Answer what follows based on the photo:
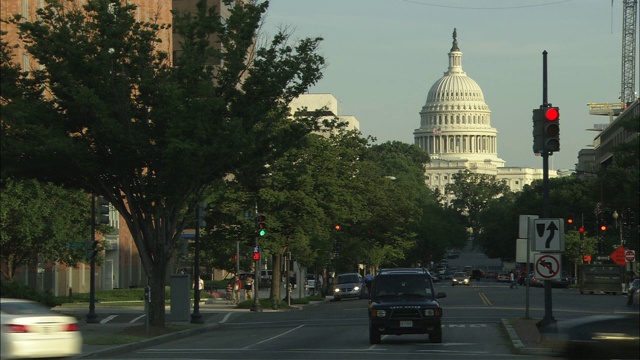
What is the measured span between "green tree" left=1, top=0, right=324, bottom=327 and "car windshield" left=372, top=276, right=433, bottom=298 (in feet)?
18.5

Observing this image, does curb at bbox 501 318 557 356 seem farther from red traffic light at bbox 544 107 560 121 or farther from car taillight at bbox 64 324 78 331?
car taillight at bbox 64 324 78 331

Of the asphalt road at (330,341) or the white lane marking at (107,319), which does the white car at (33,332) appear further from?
the white lane marking at (107,319)

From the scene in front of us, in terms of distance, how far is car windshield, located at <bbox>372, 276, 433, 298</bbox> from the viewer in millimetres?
30578

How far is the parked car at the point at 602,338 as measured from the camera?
17734 mm

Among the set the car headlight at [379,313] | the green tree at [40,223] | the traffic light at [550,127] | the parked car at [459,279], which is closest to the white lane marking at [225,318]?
the green tree at [40,223]

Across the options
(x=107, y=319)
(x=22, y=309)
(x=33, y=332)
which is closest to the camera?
(x=33, y=332)

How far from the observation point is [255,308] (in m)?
54.3

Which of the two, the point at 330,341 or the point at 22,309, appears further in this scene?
the point at 330,341

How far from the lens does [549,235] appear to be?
95.3 feet

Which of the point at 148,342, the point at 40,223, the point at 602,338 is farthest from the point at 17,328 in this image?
the point at 40,223

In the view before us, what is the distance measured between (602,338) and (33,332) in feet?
32.7

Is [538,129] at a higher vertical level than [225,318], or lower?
higher

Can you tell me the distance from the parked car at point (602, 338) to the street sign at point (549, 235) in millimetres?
10675

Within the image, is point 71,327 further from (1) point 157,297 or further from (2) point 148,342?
(1) point 157,297
